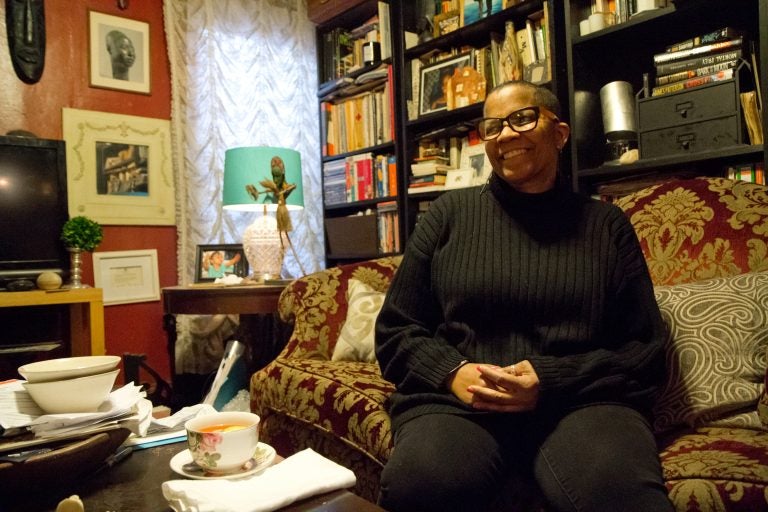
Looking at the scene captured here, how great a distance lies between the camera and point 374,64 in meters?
2.88

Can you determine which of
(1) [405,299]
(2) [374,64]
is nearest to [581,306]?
(1) [405,299]

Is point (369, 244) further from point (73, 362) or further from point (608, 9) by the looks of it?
point (73, 362)

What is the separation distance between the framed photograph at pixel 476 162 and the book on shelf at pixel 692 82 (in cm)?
73

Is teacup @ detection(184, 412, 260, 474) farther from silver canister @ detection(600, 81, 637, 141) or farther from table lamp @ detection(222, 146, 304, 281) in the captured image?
silver canister @ detection(600, 81, 637, 141)

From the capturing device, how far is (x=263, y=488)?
69 centimetres

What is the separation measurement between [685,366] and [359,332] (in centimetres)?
85

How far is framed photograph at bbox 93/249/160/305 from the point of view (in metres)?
2.69

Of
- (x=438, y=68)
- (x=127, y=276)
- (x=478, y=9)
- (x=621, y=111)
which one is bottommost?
(x=127, y=276)

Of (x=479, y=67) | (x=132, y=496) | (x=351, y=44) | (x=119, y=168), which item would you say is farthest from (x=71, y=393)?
(x=351, y=44)

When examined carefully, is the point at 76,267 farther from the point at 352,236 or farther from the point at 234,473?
the point at 234,473

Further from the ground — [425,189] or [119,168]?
[119,168]

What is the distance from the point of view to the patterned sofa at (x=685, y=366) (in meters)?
0.95

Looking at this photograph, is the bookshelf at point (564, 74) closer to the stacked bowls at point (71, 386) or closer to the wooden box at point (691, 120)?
the wooden box at point (691, 120)

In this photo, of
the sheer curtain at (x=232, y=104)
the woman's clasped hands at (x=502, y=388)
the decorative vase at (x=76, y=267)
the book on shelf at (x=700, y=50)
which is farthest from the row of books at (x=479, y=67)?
the decorative vase at (x=76, y=267)
